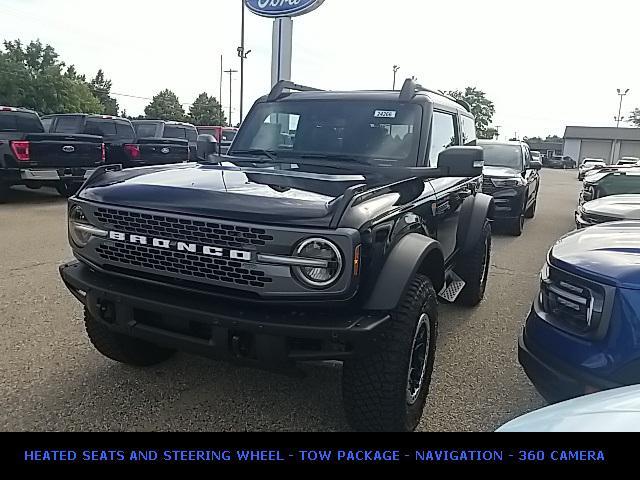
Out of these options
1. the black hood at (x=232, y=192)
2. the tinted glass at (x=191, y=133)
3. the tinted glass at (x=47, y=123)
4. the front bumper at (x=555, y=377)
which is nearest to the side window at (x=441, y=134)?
the black hood at (x=232, y=192)

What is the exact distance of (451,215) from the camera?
13.3ft

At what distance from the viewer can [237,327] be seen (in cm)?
231

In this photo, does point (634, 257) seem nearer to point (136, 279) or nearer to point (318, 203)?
point (318, 203)

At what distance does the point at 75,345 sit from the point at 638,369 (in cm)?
356

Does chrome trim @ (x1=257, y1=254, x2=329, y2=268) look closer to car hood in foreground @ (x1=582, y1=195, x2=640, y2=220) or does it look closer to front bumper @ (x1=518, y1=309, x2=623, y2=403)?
front bumper @ (x1=518, y1=309, x2=623, y2=403)

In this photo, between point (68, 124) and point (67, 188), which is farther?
point (68, 124)

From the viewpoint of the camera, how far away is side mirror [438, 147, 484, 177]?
129 inches

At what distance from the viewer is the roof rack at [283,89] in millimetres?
4415

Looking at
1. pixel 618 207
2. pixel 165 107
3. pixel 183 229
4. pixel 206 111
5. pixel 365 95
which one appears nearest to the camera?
pixel 183 229

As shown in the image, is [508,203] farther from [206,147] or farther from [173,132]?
[173,132]

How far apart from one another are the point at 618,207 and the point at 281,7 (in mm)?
8084

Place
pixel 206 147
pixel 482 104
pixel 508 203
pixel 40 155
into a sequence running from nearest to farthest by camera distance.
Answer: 1. pixel 206 147
2. pixel 508 203
3. pixel 40 155
4. pixel 482 104

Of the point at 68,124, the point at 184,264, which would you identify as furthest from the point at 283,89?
the point at 68,124
